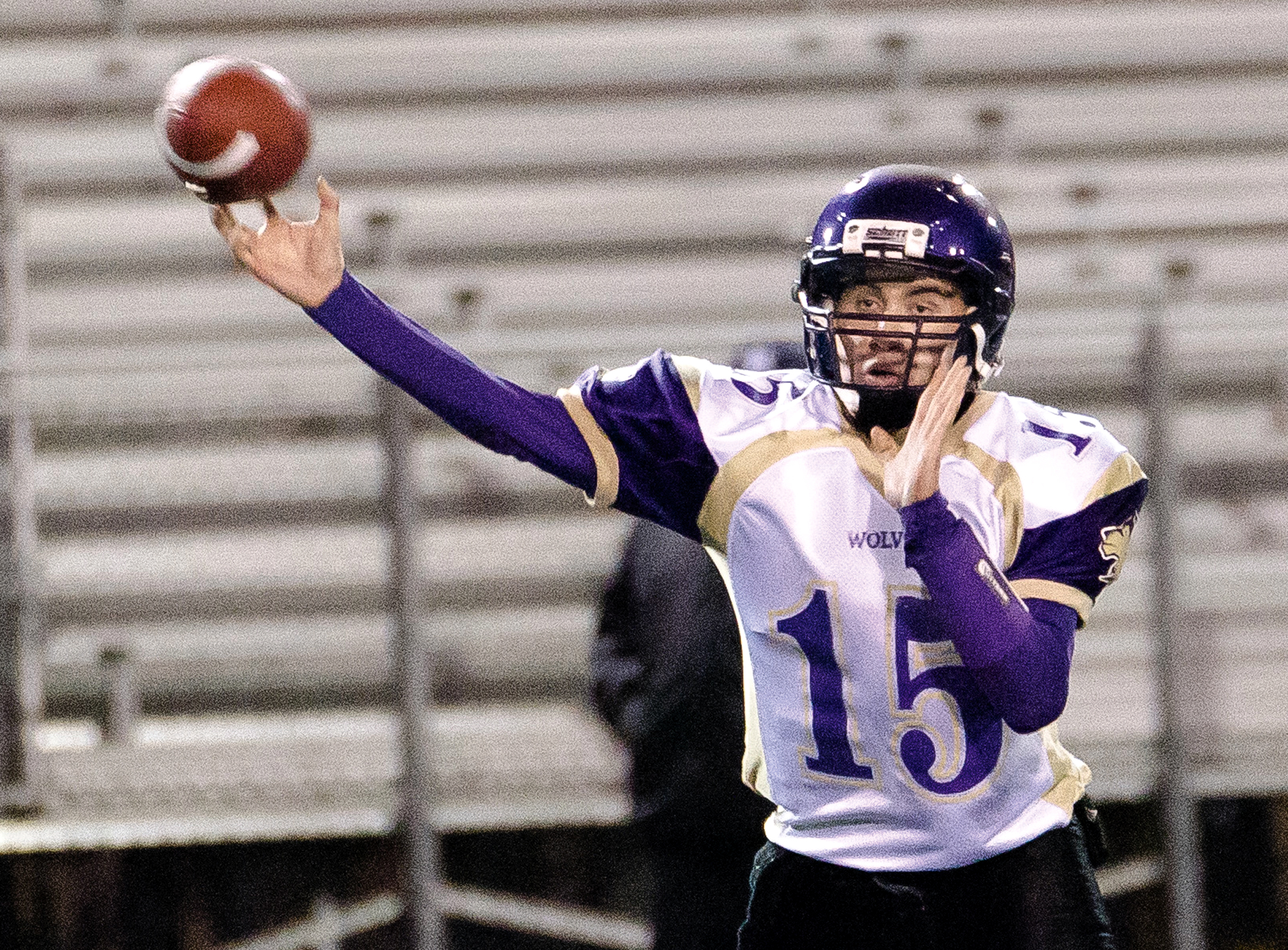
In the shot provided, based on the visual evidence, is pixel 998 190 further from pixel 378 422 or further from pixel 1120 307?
pixel 378 422

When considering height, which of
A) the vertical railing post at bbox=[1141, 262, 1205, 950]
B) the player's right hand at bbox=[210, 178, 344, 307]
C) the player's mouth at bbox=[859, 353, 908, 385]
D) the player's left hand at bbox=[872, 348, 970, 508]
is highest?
the player's right hand at bbox=[210, 178, 344, 307]

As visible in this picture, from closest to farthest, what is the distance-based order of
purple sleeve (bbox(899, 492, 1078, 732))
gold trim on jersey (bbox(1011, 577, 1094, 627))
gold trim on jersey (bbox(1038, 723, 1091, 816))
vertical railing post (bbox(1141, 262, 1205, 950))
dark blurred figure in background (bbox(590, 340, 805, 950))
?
purple sleeve (bbox(899, 492, 1078, 732))
gold trim on jersey (bbox(1011, 577, 1094, 627))
gold trim on jersey (bbox(1038, 723, 1091, 816))
dark blurred figure in background (bbox(590, 340, 805, 950))
vertical railing post (bbox(1141, 262, 1205, 950))

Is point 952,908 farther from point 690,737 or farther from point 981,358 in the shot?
point 690,737

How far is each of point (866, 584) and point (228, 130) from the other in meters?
1.03

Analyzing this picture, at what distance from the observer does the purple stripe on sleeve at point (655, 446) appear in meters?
2.24

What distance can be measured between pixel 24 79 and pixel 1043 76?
3158 millimetres

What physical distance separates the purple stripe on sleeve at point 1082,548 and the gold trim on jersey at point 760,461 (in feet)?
0.73

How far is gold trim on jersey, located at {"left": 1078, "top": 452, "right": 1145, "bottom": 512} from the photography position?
218 centimetres

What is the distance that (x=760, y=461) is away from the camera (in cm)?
220

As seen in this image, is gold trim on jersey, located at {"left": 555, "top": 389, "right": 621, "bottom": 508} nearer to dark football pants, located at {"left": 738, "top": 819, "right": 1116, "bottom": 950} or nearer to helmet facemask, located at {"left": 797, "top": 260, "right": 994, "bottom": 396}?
helmet facemask, located at {"left": 797, "top": 260, "right": 994, "bottom": 396}

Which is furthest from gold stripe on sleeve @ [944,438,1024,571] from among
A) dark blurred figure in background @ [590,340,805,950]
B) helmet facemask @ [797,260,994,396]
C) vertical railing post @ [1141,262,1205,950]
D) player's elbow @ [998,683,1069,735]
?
vertical railing post @ [1141,262,1205,950]

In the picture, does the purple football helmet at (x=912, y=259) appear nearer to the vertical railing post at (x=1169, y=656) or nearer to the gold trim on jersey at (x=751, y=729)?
the gold trim on jersey at (x=751, y=729)

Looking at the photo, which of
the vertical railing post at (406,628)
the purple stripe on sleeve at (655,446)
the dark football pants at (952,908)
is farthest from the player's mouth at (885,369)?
the vertical railing post at (406,628)

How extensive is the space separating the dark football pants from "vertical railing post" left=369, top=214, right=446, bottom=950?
5.58 feet
